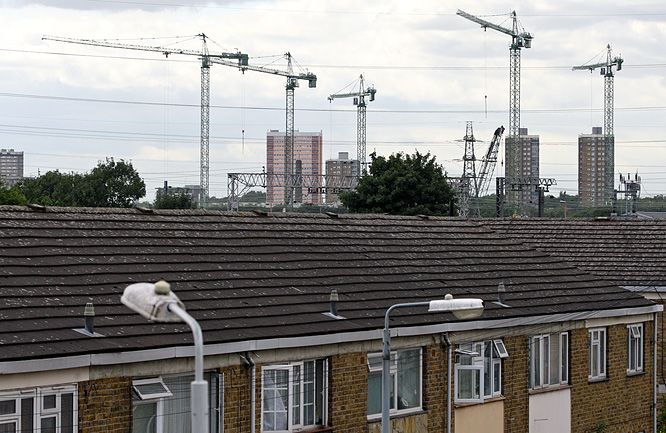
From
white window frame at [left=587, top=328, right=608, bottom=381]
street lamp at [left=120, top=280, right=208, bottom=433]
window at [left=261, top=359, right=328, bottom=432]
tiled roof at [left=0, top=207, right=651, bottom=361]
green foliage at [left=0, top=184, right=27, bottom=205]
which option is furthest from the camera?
green foliage at [left=0, top=184, right=27, bottom=205]

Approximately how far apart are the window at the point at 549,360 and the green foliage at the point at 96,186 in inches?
3243

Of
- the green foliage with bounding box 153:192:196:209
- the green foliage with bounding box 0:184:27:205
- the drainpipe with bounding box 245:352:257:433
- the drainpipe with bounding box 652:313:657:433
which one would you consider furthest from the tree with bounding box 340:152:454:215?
the drainpipe with bounding box 245:352:257:433

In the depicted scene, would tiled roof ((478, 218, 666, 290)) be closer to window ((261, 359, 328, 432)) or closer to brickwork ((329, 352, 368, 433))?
brickwork ((329, 352, 368, 433))

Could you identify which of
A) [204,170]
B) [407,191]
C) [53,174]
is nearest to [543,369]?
[407,191]

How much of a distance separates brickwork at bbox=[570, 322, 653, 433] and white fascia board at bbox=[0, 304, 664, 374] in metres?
1.02

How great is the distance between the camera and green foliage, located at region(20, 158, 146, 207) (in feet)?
353

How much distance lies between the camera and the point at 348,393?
70.6ft

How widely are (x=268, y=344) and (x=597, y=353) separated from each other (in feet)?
39.0

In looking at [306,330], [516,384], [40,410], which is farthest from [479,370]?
[40,410]

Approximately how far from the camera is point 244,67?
16750cm

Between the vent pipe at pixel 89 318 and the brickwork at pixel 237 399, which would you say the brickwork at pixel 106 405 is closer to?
the vent pipe at pixel 89 318

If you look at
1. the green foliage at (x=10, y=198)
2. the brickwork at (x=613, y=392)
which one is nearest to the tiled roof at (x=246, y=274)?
the brickwork at (x=613, y=392)

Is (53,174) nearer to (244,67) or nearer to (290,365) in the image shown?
(244,67)

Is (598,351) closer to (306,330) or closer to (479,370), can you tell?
(479,370)
